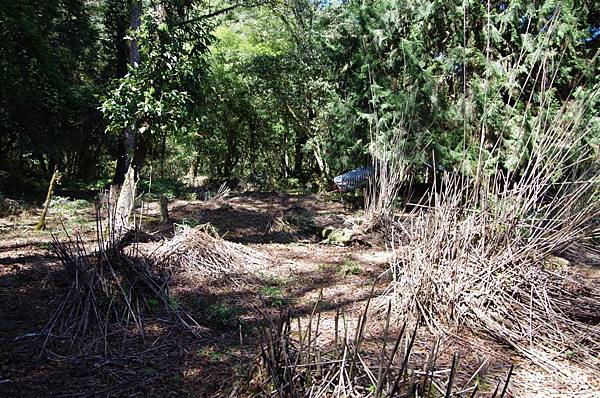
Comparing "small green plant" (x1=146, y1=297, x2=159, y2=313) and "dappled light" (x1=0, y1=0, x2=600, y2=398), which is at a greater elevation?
"dappled light" (x1=0, y1=0, x2=600, y2=398)

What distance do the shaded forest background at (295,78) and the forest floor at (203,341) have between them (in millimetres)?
1716

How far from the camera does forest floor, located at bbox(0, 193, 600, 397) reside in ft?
8.09

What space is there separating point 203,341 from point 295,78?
11.3 m

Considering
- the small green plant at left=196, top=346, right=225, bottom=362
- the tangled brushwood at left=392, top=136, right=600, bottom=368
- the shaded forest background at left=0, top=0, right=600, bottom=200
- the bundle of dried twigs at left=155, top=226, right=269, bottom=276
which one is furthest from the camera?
the shaded forest background at left=0, top=0, right=600, bottom=200

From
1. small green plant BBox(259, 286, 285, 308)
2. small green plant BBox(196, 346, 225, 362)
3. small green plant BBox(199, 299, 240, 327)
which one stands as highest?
small green plant BBox(259, 286, 285, 308)

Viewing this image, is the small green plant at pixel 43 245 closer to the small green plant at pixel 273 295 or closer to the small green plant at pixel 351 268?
the small green plant at pixel 273 295

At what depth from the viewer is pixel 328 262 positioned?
17.9 ft

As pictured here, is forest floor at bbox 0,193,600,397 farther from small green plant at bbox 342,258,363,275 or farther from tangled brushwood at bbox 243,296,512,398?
tangled brushwood at bbox 243,296,512,398

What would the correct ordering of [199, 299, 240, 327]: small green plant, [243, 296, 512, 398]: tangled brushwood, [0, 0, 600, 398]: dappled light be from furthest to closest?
1. [199, 299, 240, 327]: small green plant
2. [0, 0, 600, 398]: dappled light
3. [243, 296, 512, 398]: tangled brushwood

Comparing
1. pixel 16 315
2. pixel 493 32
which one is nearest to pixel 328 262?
pixel 16 315

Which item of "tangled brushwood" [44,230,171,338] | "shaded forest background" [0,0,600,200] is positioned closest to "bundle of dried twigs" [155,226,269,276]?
"tangled brushwood" [44,230,171,338]

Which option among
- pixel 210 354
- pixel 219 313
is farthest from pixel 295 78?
pixel 210 354

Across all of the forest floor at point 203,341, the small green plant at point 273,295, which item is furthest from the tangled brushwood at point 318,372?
the small green plant at point 273,295

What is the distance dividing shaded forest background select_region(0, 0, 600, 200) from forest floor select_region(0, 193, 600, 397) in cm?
172
